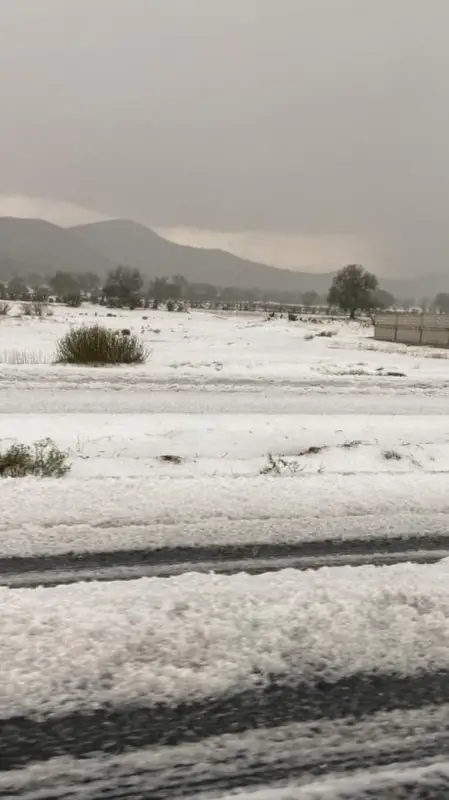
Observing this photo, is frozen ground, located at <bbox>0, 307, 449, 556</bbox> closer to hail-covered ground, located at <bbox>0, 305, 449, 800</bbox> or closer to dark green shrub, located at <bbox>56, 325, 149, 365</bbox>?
hail-covered ground, located at <bbox>0, 305, 449, 800</bbox>

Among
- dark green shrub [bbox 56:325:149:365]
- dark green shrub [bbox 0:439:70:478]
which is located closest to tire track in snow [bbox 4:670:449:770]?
dark green shrub [bbox 0:439:70:478]

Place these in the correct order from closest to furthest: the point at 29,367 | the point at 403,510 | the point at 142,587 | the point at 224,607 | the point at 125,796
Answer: the point at 125,796, the point at 224,607, the point at 142,587, the point at 403,510, the point at 29,367

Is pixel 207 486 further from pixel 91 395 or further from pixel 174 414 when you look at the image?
pixel 91 395

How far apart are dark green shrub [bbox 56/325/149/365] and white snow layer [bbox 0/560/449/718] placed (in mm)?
11897

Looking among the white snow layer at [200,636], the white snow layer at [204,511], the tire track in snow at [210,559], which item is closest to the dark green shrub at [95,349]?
the white snow layer at [204,511]

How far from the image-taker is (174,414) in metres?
9.30

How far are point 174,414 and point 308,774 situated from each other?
304 inches

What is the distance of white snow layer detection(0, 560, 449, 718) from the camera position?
1992mm

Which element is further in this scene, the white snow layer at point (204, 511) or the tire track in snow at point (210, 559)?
the white snow layer at point (204, 511)

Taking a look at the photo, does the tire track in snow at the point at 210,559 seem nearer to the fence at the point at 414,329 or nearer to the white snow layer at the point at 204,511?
the white snow layer at the point at 204,511

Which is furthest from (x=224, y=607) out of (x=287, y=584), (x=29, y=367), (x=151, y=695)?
(x=29, y=367)

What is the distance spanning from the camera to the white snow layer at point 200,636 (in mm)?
1992

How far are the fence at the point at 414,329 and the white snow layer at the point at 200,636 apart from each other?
34635 mm

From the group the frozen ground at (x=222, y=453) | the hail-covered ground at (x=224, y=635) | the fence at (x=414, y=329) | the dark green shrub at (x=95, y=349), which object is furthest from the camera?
the fence at (x=414, y=329)
